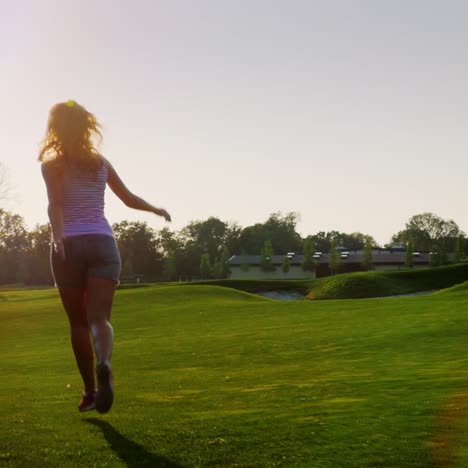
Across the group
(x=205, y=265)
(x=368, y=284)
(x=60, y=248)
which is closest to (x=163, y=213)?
(x=60, y=248)

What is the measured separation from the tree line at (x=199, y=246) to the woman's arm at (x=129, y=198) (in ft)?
308

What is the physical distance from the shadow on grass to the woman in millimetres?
519

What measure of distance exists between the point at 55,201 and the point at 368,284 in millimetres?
47528

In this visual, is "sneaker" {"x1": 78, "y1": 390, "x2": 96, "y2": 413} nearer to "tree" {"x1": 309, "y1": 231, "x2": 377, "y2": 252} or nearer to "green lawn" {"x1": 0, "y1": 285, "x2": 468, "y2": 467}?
"green lawn" {"x1": 0, "y1": 285, "x2": 468, "y2": 467}

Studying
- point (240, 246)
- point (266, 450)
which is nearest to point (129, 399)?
point (266, 450)

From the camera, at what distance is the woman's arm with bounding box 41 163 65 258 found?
5.06m

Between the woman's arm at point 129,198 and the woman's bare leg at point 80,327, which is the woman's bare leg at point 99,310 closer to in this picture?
the woman's bare leg at point 80,327

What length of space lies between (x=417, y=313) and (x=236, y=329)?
18.1 feet

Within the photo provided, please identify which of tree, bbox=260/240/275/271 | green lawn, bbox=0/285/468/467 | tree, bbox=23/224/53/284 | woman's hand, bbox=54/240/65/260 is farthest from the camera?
tree, bbox=23/224/53/284

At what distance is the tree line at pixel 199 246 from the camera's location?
109m

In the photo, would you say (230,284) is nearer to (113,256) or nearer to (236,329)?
(236,329)

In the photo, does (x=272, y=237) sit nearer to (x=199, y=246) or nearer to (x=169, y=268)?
(x=199, y=246)

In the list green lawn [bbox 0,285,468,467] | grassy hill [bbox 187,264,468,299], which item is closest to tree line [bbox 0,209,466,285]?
grassy hill [bbox 187,264,468,299]

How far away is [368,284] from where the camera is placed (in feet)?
168
